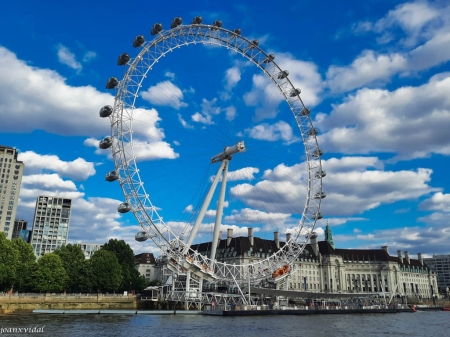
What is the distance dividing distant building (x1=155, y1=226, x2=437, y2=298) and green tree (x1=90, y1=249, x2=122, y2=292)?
59.0 m

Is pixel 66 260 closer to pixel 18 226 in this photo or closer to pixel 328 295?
pixel 328 295

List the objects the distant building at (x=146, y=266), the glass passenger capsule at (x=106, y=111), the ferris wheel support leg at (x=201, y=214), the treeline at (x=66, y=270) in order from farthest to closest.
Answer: the distant building at (x=146, y=266)
the treeline at (x=66, y=270)
the ferris wheel support leg at (x=201, y=214)
the glass passenger capsule at (x=106, y=111)

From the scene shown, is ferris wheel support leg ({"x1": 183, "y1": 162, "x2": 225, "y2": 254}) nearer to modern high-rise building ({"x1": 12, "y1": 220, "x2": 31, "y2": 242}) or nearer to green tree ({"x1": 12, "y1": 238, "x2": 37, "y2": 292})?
green tree ({"x1": 12, "y1": 238, "x2": 37, "y2": 292})

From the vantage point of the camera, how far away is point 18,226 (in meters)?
174

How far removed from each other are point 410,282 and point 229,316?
139276mm

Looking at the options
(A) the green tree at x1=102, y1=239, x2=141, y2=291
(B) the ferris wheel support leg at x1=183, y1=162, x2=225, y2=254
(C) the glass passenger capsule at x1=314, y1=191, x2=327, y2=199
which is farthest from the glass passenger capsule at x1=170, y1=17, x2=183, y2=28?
(A) the green tree at x1=102, y1=239, x2=141, y2=291

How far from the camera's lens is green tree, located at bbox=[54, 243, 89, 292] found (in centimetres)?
7769

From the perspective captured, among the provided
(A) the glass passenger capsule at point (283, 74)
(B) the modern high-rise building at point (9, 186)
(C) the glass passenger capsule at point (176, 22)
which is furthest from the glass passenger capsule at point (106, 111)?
(B) the modern high-rise building at point (9, 186)

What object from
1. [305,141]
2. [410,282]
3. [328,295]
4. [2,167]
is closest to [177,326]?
[305,141]

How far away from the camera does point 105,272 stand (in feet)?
259

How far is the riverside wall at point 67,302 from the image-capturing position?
2450 inches

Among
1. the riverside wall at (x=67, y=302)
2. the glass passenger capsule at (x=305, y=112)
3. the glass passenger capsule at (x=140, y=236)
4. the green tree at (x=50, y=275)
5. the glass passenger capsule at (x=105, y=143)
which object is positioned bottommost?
the riverside wall at (x=67, y=302)

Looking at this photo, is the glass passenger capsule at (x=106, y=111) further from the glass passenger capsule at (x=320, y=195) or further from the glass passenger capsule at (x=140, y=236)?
the glass passenger capsule at (x=320, y=195)

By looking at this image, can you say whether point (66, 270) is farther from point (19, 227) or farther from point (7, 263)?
point (19, 227)
